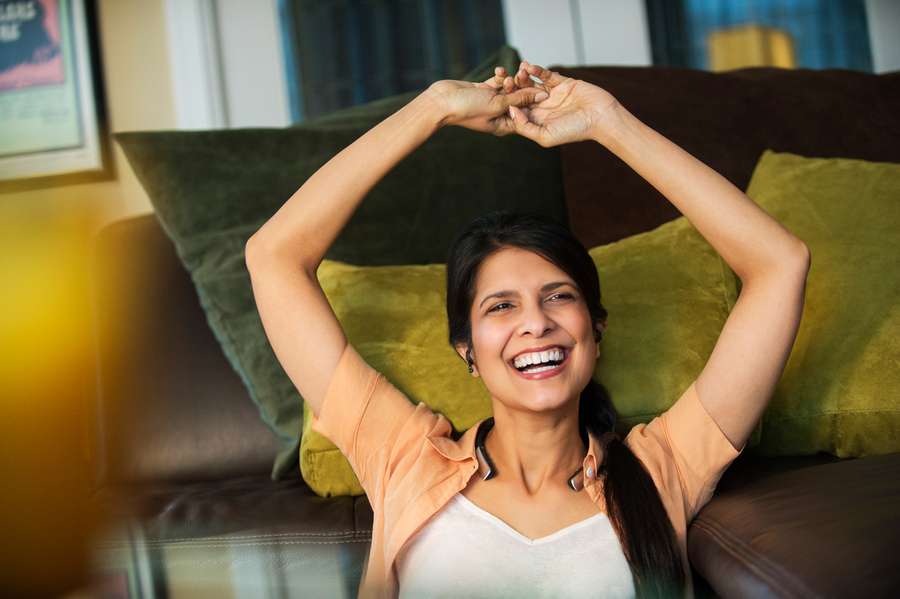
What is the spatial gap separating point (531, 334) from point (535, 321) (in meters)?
0.02

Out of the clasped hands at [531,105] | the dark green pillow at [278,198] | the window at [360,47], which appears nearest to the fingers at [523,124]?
the clasped hands at [531,105]

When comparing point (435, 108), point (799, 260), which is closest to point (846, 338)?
point (799, 260)

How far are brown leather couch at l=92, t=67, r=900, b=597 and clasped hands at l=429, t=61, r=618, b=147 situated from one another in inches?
16.0

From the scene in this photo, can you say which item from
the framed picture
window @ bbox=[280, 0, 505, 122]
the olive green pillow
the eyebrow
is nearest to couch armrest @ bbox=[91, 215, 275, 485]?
the olive green pillow

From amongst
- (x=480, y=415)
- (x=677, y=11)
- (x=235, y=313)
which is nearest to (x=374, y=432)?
(x=480, y=415)

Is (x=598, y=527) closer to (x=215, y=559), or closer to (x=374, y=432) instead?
(x=374, y=432)

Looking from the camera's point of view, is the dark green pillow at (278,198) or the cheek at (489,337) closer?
the cheek at (489,337)

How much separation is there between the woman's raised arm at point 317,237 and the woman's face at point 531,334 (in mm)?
237

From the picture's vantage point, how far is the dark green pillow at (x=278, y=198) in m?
1.34

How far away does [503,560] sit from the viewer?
0.89 meters

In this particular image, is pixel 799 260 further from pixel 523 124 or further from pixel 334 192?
pixel 334 192

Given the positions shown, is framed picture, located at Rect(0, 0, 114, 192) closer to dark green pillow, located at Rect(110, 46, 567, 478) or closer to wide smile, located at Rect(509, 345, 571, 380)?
dark green pillow, located at Rect(110, 46, 567, 478)

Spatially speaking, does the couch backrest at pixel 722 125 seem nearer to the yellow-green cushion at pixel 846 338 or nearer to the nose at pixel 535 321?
the yellow-green cushion at pixel 846 338

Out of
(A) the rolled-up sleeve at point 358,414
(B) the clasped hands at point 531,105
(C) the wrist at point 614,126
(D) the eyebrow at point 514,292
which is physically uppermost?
(B) the clasped hands at point 531,105
